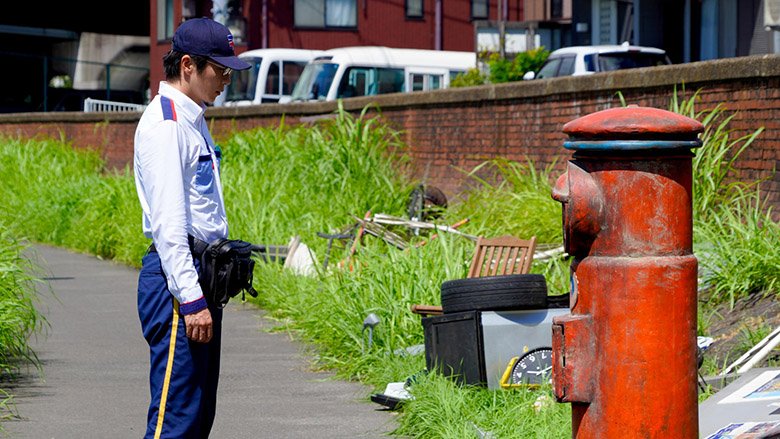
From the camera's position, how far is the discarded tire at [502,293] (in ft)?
20.8

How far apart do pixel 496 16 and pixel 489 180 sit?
26.4m

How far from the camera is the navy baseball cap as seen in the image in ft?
14.6

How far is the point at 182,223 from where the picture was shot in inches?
169

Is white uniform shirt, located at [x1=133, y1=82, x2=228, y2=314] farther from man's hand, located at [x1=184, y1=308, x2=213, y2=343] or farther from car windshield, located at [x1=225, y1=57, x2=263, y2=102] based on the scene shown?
car windshield, located at [x1=225, y1=57, x2=263, y2=102]

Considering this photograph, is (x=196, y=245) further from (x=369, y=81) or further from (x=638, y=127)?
(x=369, y=81)

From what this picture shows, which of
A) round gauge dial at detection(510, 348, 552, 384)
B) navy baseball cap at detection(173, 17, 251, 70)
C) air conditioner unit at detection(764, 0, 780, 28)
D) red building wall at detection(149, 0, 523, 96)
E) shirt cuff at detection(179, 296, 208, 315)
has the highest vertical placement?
red building wall at detection(149, 0, 523, 96)

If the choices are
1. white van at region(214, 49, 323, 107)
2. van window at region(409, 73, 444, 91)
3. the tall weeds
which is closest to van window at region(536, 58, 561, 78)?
van window at region(409, 73, 444, 91)

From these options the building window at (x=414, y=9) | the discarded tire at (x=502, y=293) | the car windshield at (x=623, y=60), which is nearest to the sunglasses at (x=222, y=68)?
the discarded tire at (x=502, y=293)

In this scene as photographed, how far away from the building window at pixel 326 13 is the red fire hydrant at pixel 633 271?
3357 cm

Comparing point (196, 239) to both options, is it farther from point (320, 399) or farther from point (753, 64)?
point (753, 64)

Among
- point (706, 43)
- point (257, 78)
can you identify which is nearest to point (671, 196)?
point (706, 43)

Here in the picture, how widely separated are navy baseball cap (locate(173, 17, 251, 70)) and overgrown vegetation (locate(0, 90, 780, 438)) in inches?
80.2

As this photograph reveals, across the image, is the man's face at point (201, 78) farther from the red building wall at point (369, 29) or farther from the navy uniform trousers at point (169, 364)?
the red building wall at point (369, 29)

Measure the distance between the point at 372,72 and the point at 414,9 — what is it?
37.4 ft
